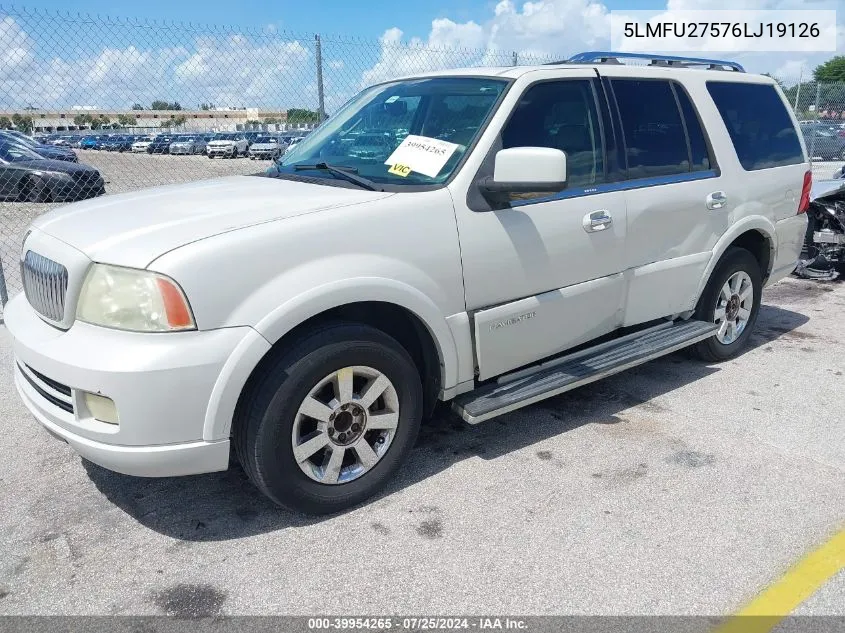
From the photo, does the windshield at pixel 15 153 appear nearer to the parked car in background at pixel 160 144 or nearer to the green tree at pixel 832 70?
the parked car in background at pixel 160 144

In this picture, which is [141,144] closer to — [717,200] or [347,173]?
[347,173]

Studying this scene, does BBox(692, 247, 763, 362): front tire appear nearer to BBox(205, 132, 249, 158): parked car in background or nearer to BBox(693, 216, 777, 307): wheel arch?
BBox(693, 216, 777, 307): wheel arch

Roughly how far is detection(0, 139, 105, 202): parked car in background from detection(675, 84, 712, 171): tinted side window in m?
12.0

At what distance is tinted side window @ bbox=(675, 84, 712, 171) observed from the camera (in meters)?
4.45

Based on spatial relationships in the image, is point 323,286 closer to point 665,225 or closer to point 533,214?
point 533,214

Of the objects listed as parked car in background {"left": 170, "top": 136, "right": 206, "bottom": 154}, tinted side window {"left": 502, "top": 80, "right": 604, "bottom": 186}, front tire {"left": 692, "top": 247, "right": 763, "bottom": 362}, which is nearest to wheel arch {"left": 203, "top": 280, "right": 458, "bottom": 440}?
tinted side window {"left": 502, "top": 80, "right": 604, "bottom": 186}

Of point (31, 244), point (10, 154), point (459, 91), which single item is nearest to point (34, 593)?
point (31, 244)

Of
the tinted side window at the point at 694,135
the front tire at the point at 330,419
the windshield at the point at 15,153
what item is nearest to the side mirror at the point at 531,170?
the front tire at the point at 330,419

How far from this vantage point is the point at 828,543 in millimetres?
2904

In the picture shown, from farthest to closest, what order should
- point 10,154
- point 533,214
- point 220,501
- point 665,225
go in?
point 10,154 < point 665,225 < point 533,214 < point 220,501

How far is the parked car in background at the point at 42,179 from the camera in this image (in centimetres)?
1355

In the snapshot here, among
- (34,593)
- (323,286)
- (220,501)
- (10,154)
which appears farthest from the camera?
(10,154)

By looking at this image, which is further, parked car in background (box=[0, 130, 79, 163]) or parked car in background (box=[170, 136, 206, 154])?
parked car in background (box=[170, 136, 206, 154])

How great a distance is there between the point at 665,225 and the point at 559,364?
112cm
